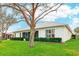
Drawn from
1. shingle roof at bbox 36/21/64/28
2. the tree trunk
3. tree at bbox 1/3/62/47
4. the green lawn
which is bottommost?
the green lawn

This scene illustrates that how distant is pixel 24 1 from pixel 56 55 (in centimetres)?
93

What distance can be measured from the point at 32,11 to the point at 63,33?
573 mm

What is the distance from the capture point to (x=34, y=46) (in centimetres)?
571

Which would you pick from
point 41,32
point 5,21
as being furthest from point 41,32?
point 5,21

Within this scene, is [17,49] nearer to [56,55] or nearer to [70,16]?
[56,55]

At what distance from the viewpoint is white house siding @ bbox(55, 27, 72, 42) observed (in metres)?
5.65

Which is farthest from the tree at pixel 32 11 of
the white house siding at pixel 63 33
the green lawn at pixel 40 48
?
the white house siding at pixel 63 33

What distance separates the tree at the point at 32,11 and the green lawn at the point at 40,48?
122mm

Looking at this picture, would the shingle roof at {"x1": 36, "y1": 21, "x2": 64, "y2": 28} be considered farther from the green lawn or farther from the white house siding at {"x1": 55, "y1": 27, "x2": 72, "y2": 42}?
the green lawn

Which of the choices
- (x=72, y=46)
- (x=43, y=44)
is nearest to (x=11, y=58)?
(x=43, y=44)

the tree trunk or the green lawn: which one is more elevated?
the tree trunk

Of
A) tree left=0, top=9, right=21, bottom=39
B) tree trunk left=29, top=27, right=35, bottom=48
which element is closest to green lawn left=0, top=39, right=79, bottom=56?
tree trunk left=29, top=27, right=35, bottom=48

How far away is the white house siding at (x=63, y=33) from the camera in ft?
18.5

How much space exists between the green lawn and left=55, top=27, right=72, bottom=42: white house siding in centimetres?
8
